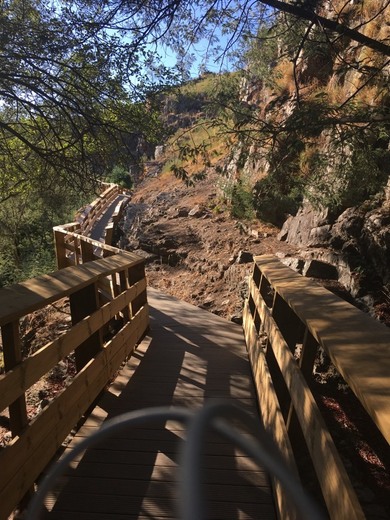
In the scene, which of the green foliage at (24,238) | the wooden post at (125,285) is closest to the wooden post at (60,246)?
the green foliage at (24,238)

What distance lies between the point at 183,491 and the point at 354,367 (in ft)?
3.28

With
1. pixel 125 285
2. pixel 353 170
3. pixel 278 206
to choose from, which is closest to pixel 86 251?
pixel 125 285

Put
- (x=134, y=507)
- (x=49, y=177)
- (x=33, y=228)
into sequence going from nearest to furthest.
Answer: (x=134, y=507) → (x=49, y=177) → (x=33, y=228)

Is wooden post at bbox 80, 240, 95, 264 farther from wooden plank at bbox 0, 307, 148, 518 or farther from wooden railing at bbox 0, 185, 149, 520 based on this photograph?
wooden plank at bbox 0, 307, 148, 518

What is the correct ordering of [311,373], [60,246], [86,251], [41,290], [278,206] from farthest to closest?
[278,206] → [60,246] → [86,251] → [41,290] → [311,373]

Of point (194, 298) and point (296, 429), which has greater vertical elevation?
point (296, 429)

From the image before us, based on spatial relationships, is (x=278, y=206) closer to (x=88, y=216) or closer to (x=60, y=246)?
(x=60, y=246)

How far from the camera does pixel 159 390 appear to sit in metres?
4.08

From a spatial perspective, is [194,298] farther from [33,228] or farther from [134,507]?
[33,228]

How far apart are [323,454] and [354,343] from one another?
48cm

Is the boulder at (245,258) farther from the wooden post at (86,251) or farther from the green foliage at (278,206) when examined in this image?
the wooden post at (86,251)

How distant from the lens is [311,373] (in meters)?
2.49

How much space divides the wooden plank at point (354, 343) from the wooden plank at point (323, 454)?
0.91ft

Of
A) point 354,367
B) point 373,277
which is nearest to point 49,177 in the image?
point 373,277
